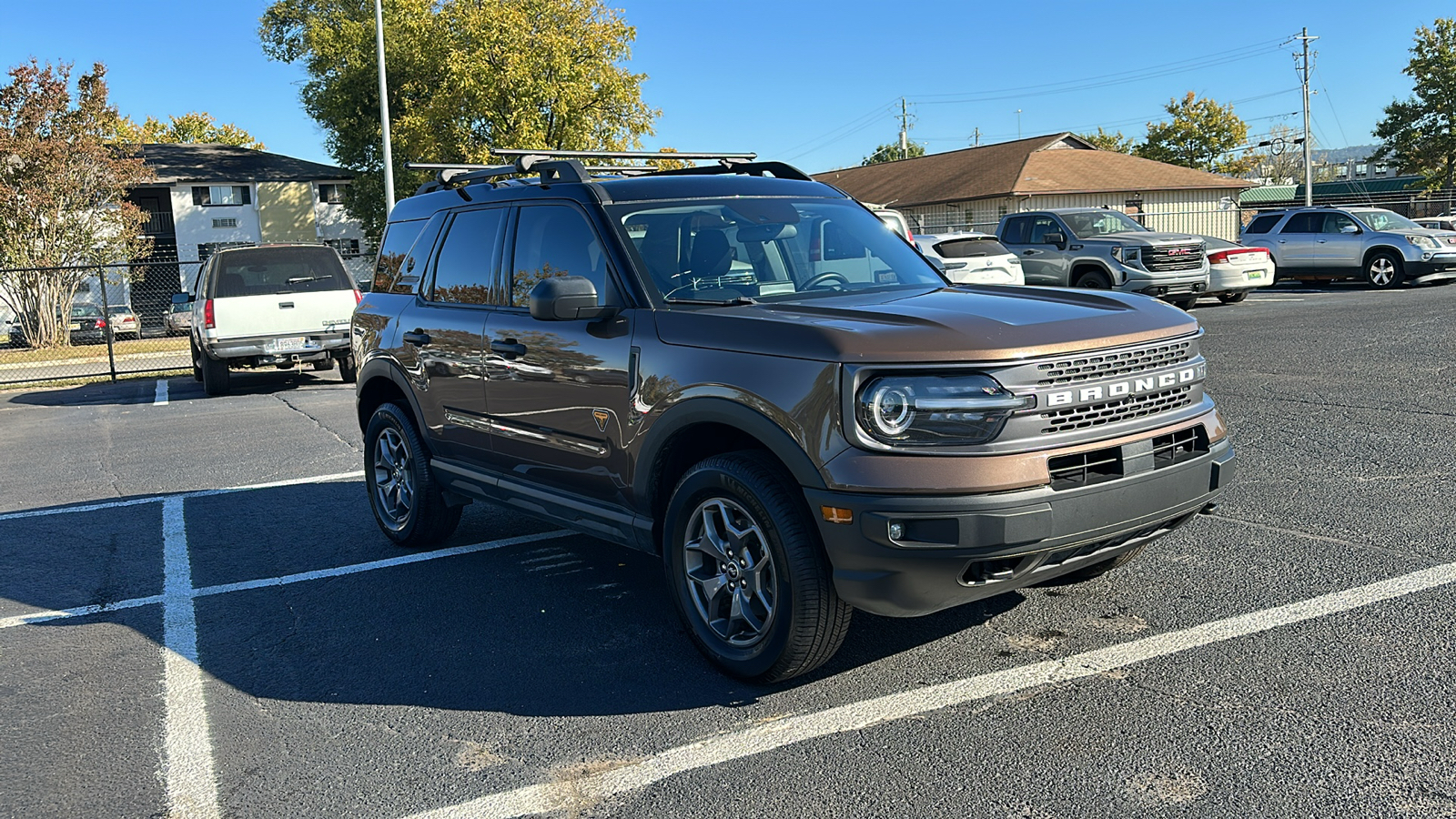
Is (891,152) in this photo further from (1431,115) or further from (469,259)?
(469,259)

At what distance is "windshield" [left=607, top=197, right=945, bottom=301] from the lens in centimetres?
493

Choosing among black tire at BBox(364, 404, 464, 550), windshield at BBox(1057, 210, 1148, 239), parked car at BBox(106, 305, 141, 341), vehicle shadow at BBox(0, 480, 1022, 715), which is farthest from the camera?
parked car at BBox(106, 305, 141, 341)

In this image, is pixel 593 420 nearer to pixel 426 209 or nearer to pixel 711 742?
pixel 711 742

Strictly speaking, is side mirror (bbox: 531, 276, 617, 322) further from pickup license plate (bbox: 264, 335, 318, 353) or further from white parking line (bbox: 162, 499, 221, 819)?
pickup license plate (bbox: 264, 335, 318, 353)

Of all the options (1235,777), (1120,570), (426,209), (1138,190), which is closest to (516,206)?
(426,209)

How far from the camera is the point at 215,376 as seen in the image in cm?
1530

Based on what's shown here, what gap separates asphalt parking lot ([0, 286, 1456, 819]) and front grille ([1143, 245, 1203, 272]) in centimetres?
1222

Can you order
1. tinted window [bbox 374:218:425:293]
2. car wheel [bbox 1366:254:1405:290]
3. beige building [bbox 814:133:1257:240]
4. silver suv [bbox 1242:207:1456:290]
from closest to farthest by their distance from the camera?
tinted window [bbox 374:218:425:293], silver suv [bbox 1242:207:1456:290], car wheel [bbox 1366:254:1405:290], beige building [bbox 814:133:1257:240]

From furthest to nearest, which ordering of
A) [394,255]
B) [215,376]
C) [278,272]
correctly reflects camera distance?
1. [278,272]
2. [215,376]
3. [394,255]

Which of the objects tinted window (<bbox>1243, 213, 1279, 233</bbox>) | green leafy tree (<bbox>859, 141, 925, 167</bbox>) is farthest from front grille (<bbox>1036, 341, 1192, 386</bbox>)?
green leafy tree (<bbox>859, 141, 925, 167</bbox>)

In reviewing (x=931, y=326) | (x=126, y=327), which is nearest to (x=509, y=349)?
(x=931, y=326)

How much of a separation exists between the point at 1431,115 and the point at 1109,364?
6073 cm

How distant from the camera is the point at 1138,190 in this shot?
4544 cm

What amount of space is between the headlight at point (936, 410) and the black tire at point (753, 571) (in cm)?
45
